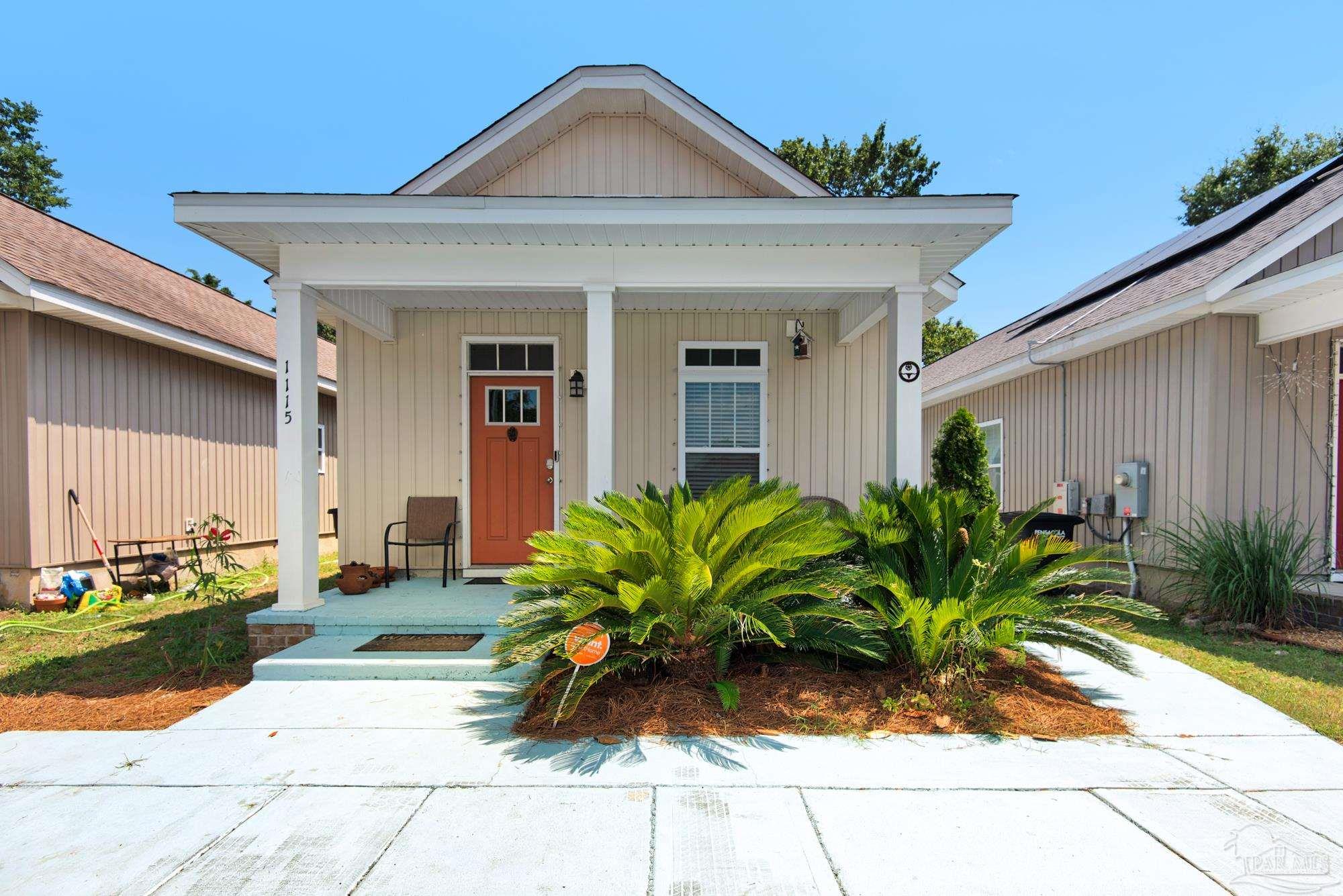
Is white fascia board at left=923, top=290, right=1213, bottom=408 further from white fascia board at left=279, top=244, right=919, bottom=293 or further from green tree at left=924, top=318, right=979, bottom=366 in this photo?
green tree at left=924, top=318, right=979, bottom=366

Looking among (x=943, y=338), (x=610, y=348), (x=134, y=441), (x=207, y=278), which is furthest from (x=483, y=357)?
(x=207, y=278)

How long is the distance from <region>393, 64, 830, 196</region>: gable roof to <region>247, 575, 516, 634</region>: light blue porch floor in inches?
136

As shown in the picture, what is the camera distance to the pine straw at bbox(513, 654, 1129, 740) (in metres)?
3.40

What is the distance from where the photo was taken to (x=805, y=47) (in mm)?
15359

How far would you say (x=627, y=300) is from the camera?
6109 mm

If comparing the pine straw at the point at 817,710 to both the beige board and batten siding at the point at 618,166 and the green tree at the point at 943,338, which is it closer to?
the beige board and batten siding at the point at 618,166

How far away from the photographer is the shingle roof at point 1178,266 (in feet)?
19.9

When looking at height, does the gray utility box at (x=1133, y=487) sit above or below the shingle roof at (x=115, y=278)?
below

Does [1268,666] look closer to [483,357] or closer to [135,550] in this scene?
[483,357]

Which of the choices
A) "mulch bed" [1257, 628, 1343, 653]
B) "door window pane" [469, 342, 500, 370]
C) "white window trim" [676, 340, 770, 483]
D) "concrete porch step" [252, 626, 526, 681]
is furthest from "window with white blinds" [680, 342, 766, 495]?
"mulch bed" [1257, 628, 1343, 653]

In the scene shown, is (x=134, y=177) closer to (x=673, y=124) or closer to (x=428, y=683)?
(x=673, y=124)

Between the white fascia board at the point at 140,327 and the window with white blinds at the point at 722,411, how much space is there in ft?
19.5

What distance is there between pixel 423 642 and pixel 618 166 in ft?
14.7

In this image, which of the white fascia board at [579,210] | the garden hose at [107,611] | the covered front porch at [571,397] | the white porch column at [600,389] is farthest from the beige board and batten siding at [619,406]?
the white fascia board at [579,210]
